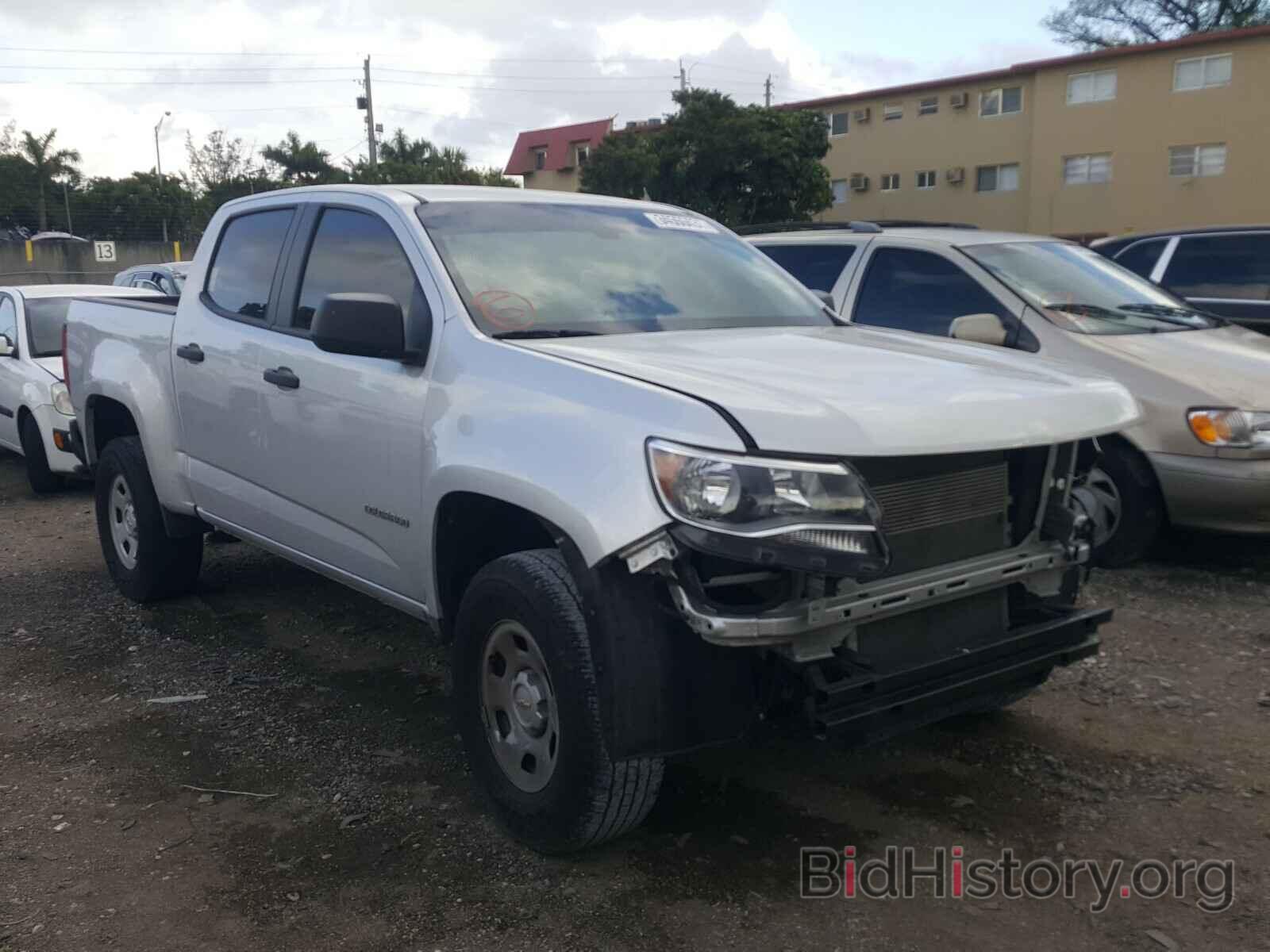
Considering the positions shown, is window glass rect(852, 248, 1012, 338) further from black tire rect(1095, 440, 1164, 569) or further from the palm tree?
the palm tree

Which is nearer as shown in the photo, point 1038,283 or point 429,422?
point 429,422

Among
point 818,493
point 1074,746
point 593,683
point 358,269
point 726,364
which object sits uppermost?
point 358,269

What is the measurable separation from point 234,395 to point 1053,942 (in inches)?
140

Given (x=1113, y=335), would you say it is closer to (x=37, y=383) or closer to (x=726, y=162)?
(x=37, y=383)

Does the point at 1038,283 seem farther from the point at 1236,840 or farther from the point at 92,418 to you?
the point at 92,418

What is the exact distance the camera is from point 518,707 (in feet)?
10.8

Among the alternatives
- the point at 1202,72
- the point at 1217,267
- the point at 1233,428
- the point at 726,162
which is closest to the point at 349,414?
Answer: the point at 1233,428

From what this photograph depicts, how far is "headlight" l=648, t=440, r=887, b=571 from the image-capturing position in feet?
8.75

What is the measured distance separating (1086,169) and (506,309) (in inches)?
1456

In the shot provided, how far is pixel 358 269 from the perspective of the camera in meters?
4.17

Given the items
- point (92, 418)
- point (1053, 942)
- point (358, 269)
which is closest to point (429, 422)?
point (358, 269)

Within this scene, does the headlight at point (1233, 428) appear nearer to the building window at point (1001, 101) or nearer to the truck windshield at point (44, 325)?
the truck windshield at point (44, 325)

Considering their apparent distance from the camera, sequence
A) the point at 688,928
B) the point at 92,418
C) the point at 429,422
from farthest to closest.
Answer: the point at 92,418 → the point at 429,422 → the point at 688,928

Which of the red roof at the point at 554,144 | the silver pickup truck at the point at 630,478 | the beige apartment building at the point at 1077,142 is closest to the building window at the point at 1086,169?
the beige apartment building at the point at 1077,142
